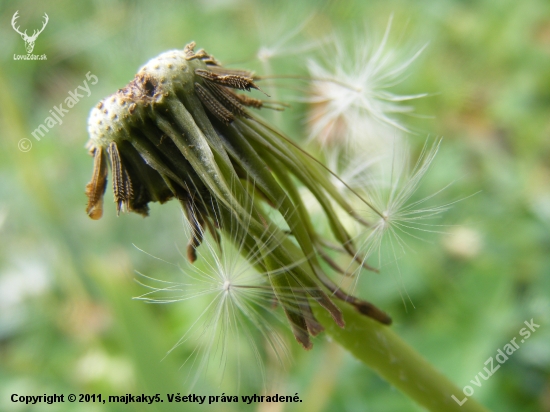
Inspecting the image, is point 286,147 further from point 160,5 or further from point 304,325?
point 160,5

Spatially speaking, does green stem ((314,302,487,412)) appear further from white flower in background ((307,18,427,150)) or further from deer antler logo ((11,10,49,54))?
deer antler logo ((11,10,49,54))

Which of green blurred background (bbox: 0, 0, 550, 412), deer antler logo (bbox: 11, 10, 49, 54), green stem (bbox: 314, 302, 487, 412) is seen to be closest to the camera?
green stem (bbox: 314, 302, 487, 412)

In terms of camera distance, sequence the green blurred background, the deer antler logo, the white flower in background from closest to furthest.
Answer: the white flower in background → the green blurred background → the deer antler logo

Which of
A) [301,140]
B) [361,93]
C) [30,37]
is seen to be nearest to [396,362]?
[361,93]

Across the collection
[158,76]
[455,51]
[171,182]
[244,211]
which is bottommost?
[244,211]

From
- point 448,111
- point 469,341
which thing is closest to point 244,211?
point 469,341

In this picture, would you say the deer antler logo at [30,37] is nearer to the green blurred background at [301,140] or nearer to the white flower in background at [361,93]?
the green blurred background at [301,140]

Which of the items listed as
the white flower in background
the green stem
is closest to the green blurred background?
the white flower in background
